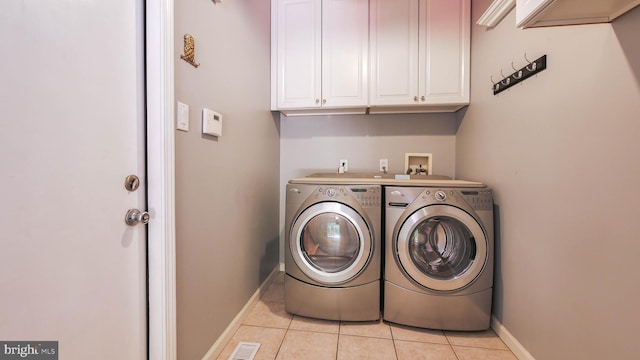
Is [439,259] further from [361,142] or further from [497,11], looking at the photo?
[497,11]

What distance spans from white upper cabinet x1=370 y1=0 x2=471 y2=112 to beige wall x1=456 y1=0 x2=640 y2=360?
14.9 inches

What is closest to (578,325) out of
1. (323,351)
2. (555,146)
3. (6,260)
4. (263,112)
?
(555,146)

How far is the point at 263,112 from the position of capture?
2.04 metres

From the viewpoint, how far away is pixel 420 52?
78.5 inches

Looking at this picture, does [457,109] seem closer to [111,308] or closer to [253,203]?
A: [253,203]

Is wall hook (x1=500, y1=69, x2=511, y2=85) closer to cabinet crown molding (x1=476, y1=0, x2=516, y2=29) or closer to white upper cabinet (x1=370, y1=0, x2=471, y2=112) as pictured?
cabinet crown molding (x1=476, y1=0, x2=516, y2=29)

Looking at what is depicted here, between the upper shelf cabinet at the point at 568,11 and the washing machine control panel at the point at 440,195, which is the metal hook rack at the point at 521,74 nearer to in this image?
the upper shelf cabinet at the point at 568,11

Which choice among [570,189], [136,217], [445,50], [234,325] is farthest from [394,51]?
[234,325]

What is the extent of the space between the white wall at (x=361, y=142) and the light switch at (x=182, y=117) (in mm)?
1471

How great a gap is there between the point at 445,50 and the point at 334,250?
1.81 metres

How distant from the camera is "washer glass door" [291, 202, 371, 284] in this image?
159cm

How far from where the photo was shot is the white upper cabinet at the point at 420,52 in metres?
1.95

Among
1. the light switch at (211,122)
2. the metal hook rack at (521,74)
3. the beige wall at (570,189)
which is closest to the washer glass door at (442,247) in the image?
the beige wall at (570,189)

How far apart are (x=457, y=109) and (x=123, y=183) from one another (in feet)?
8.04
